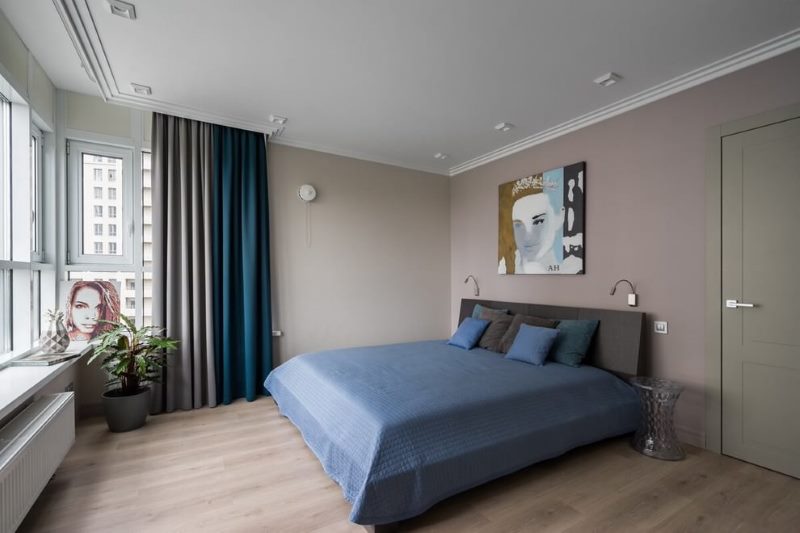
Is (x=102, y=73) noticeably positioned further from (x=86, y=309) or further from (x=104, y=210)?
(x=86, y=309)

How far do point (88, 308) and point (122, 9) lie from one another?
221 cm

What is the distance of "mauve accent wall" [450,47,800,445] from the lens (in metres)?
2.60

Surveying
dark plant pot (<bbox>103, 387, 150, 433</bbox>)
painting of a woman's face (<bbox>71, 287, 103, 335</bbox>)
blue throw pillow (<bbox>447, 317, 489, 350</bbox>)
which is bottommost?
dark plant pot (<bbox>103, 387, 150, 433</bbox>)

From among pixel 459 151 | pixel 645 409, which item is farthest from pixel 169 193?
pixel 645 409

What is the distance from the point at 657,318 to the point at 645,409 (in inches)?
28.0

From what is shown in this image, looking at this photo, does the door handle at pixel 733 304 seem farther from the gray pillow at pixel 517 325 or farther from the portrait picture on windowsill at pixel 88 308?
the portrait picture on windowsill at pixel 88 308

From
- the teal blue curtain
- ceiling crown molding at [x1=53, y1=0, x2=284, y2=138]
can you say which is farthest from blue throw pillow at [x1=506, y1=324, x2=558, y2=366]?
ceiling crown molding at [x1=53, y1=0, x2=284, y2=138]

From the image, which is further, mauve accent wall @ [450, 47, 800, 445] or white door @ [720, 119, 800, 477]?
mauve accent wall @ [450, 47, 800, 445]

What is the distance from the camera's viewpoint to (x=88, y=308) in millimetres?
3027

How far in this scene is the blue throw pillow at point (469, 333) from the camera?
147 inches

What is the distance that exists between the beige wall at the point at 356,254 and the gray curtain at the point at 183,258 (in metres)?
0.67


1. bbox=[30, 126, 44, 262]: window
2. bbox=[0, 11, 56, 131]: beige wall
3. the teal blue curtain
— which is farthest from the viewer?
the teal blue curtain

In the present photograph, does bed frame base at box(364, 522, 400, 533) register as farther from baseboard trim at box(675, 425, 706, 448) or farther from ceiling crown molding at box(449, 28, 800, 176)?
ceiling crown molding at box(449, 28, 800, 176)

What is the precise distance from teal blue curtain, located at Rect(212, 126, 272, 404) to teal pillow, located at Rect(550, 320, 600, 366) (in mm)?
2682
